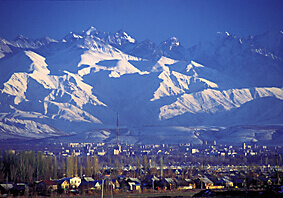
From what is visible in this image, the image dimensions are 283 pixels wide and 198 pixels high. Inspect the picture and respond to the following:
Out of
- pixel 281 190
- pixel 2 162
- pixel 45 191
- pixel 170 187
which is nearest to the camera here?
pixel 281 190

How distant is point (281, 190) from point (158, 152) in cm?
12976

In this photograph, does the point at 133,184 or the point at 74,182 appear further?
the point at 74,182

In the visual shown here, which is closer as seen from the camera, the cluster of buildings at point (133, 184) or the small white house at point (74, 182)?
the cluster of buildings at point (133, 184)

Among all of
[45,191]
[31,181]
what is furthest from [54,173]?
[45,191]

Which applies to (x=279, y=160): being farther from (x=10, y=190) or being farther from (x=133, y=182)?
(x=10, y=190)

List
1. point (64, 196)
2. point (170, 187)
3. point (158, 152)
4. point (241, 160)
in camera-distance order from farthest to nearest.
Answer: point (158, 152)
point (241, 160)
point (170, 187)
point (64, 196)

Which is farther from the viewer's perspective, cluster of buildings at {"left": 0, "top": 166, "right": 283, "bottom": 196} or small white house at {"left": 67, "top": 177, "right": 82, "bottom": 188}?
small white house at {"left": 67, "top": 177, "right": 82, "bottom": 188}

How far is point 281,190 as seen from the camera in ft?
190

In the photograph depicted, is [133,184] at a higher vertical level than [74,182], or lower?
lower

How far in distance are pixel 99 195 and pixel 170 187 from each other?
1559 cm

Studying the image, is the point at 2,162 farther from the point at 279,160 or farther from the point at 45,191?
the point at 279,160

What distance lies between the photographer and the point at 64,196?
2697 inches

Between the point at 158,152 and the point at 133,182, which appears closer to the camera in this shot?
the point at 133,182

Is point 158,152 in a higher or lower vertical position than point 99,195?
higher
